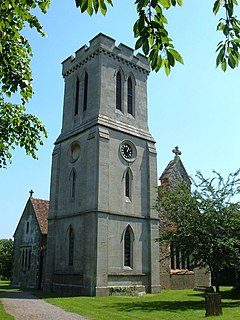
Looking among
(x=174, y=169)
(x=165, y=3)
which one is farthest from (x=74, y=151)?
(x=165, y=3)

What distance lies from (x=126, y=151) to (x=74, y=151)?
168 inches

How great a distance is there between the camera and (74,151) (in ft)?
94.7

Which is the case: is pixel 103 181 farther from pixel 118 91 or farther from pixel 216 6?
pixel 216 6

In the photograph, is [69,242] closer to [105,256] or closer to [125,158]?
[105,256]

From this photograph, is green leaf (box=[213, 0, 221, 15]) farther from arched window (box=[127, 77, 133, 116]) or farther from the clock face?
arched window (box=[127, 77, 133, 116])

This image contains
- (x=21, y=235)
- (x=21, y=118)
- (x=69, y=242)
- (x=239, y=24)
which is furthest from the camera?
(x=21, y=235)

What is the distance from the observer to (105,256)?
77.0 feet

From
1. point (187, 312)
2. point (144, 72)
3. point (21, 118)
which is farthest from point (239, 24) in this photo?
point (144, 72)

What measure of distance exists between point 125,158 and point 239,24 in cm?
2336

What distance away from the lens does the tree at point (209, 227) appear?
17484 mm

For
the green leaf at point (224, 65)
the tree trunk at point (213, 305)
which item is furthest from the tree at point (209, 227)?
the green leaf at point (224, 65)

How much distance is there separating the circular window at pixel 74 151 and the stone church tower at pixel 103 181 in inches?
3.1

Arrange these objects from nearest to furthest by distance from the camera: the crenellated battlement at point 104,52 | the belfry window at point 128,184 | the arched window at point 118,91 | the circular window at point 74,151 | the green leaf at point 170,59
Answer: the green leaf at point 170,59, the belfry window at point 128,184, the circular window at point 74,151, the crenellated battlement at point 104,52, the arched window at point 118,91

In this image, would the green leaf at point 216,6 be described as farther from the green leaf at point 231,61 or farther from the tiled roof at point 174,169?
the tiled roof at point 174,169
